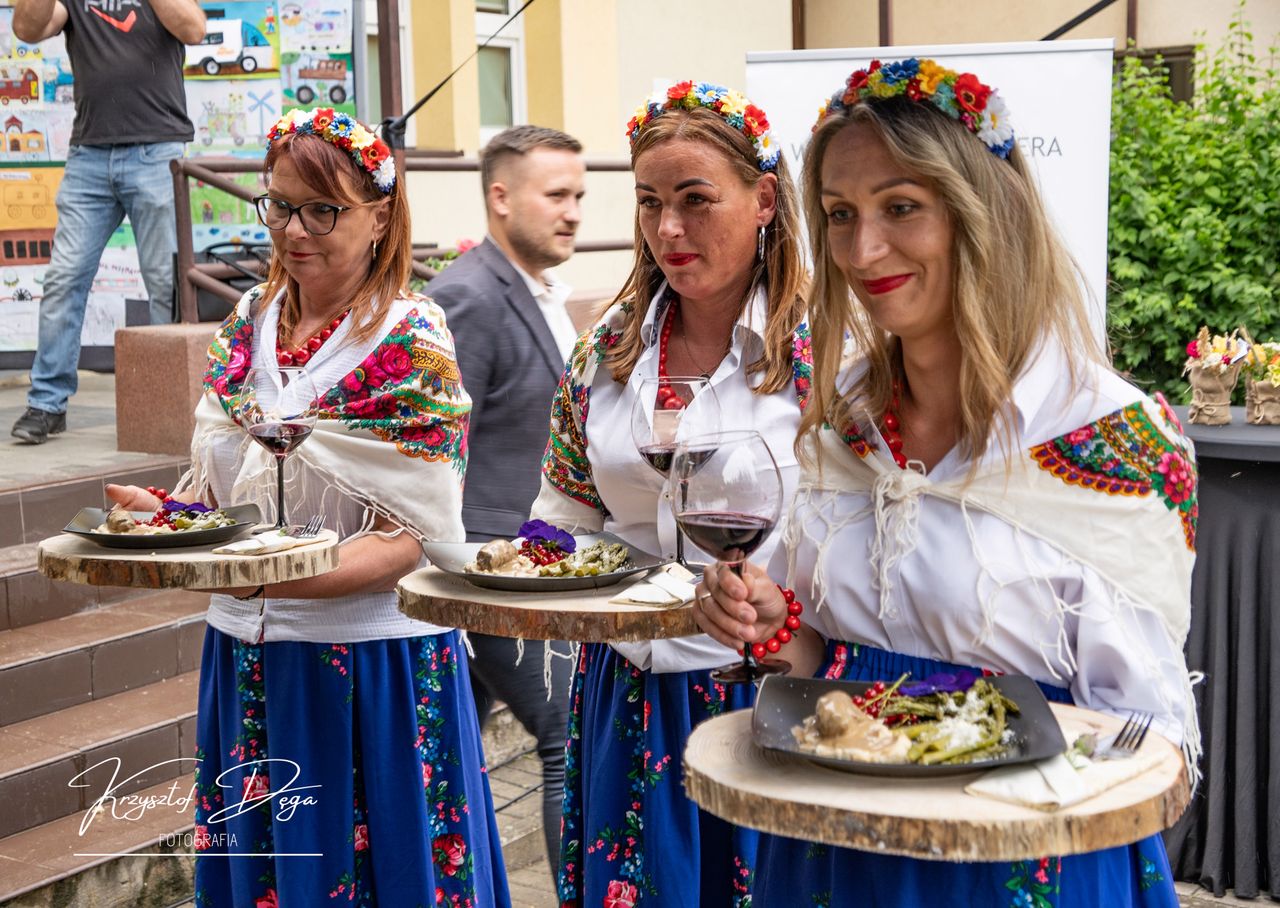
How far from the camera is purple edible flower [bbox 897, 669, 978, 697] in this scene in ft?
6.16

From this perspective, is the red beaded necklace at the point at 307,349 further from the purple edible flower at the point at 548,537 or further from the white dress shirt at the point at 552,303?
the white dress shirt at the point at 552,303

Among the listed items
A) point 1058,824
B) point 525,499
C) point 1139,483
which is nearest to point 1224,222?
point 525,499

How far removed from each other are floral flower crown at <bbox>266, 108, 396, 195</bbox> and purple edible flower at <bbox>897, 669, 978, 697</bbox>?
79.5 inches

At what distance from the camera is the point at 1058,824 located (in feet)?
5.14

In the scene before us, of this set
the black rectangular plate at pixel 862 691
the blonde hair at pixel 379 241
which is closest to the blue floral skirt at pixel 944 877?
the black rectangular plate at pixel 862 691

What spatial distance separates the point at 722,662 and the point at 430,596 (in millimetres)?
711

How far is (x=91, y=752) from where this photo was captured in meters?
4.78

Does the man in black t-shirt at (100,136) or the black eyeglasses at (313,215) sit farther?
the man in black t-shirt at (100,136)

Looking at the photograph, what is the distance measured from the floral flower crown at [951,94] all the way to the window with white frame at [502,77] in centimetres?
995

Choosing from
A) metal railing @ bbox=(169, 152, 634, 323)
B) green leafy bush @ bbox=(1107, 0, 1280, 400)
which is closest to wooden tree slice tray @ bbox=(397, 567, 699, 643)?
metal railing @ bbox=(169, 152, 634, 323)

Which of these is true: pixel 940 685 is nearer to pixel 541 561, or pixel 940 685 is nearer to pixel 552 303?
pixel 541 561

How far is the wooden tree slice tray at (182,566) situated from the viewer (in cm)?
270

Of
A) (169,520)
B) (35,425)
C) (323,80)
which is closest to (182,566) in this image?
(169,520)

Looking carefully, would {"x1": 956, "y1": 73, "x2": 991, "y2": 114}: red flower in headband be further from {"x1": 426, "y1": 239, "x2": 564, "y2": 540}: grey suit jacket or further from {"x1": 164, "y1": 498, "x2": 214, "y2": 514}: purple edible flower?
{"x1": 426, "y1": 239, "x2": 564, "y2": 540}: grey suit jacket
